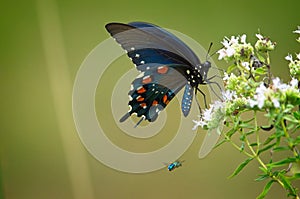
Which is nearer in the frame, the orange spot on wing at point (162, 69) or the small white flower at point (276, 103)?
the small white flower at point (276, 103)

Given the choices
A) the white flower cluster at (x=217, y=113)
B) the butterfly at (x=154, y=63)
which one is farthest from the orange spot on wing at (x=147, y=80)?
the white flower cluster at (x=217, y=113)

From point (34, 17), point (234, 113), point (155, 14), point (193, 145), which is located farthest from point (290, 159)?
point (34, 17)

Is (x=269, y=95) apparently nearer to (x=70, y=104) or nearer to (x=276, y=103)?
(x=276, y=103)

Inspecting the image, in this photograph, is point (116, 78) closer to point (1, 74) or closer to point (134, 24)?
point (1, 74)

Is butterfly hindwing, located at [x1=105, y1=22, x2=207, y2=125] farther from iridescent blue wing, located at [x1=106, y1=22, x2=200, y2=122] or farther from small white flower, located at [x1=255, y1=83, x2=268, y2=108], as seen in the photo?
small white flower, located at [x1=255, y1=83, x2=268, y2=108]

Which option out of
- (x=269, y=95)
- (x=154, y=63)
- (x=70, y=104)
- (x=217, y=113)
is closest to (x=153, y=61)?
(x=154, y=63)

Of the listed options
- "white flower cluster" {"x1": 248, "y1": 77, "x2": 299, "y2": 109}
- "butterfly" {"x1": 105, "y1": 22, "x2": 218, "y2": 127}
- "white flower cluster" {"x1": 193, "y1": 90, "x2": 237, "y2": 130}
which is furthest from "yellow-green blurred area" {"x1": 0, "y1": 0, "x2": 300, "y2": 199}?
"white flower cluster" {"x1": 248, "y1": 77, "x2": 299, "y2": 109}

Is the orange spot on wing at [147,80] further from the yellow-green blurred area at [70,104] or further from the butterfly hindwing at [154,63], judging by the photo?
the yellow-green blurred area at [70,104]
